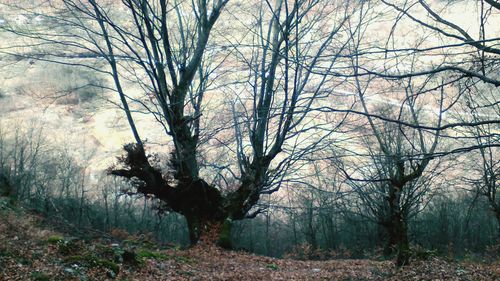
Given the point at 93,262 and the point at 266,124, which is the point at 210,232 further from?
the point at 93,262

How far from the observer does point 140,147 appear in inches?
484

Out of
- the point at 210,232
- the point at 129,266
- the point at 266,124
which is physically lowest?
the point at 129,266

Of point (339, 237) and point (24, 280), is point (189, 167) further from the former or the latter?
point (339, 237)

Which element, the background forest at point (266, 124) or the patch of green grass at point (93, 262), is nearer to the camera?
the patch of green grass at point (93, 262)

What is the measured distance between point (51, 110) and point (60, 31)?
4513 centimetres

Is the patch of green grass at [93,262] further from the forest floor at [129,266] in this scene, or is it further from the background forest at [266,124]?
the background forest at [266,124]

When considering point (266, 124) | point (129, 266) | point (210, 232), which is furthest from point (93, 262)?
point (266, 124)

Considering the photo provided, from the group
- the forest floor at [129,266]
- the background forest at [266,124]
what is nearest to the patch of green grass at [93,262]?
the forest floor at [129,266]

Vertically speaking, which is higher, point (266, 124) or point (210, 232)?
point (266, 124)

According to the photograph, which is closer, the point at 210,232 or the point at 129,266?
the point at 129,266

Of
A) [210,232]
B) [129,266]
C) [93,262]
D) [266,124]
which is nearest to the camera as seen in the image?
[93,262]

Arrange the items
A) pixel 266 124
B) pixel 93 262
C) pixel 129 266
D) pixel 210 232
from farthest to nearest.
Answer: pixel 210 232, pixel 266 124, pixel 129 266, pixel 93 262

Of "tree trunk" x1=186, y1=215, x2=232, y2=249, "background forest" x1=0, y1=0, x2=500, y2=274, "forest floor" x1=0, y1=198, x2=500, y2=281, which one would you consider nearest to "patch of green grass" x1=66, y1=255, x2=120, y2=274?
"forest floor" x1=0, y1=198, x2=500, y2=281

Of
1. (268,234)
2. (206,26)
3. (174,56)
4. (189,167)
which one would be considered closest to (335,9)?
(206,26)
